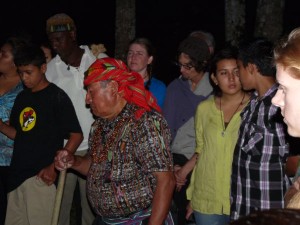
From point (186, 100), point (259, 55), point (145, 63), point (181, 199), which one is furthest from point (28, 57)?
point (259, 55)

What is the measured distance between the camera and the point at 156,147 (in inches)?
128

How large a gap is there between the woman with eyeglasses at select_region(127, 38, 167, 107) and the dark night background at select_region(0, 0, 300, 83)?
13.8 metres

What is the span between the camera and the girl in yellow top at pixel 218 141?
13.6 feet

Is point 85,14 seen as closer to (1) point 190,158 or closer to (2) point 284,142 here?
(1) point 190,158

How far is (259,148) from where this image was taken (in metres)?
3.49

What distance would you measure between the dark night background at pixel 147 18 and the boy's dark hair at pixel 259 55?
50.8 ft

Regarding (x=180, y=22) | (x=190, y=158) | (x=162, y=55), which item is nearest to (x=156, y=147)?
(x=190, y=158)

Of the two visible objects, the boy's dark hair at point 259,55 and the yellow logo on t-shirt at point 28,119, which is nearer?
the boy's dark hair at point 259,55

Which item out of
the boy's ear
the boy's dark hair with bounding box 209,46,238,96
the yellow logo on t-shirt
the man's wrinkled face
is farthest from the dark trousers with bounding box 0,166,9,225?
the boy's ear

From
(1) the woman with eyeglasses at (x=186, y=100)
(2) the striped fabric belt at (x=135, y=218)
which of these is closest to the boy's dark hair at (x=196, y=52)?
(1) the woman with eyeglasses at (x=186, y=100)

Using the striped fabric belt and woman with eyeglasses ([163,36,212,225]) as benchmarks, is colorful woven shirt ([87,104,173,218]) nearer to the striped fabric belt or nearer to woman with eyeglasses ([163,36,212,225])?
the striped fabric belt

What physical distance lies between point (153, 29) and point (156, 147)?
1830 centimetres

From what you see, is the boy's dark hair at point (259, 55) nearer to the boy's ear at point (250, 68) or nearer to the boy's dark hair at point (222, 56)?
the boy's ear at point (250, 68)

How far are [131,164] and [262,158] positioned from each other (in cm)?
92
